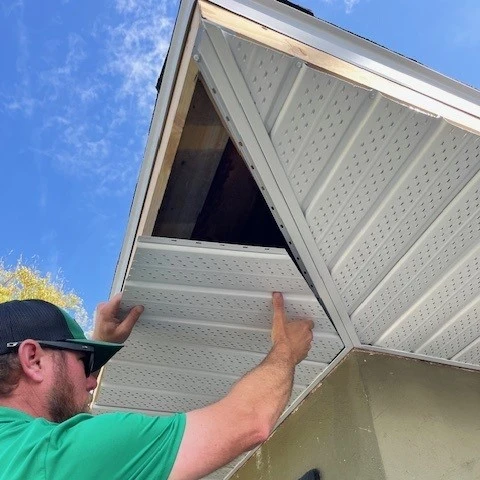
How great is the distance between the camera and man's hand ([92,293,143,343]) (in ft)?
9.05

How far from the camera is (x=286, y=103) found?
186cm

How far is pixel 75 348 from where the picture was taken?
6.26 ft

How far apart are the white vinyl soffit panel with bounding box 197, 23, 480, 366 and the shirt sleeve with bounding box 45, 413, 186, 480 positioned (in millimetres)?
1057

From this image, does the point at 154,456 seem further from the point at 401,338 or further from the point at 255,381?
the point at 401,338

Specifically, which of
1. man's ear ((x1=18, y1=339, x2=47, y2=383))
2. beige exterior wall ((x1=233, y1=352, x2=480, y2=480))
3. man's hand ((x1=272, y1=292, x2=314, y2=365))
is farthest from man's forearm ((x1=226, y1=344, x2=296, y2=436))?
beige exterior wall ((x1=233, y1=352, x2=480, y2=480))

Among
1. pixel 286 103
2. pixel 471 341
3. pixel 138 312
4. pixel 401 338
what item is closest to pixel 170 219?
pixel 138 312

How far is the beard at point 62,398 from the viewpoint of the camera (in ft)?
5.71

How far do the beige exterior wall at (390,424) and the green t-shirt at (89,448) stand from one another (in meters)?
1.50

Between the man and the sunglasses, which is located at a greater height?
the sunglasses

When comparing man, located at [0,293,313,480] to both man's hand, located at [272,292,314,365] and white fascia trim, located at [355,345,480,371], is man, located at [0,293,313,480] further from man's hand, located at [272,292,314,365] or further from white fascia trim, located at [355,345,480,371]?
white fascia trim, located at [355,345,480,371]

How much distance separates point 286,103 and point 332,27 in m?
0.30

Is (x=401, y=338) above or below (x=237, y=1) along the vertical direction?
below

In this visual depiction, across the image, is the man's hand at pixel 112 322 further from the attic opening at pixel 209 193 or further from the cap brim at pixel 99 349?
the cap brim at pixel 99 349

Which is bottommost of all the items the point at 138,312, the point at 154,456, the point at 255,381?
the point at 154,456
